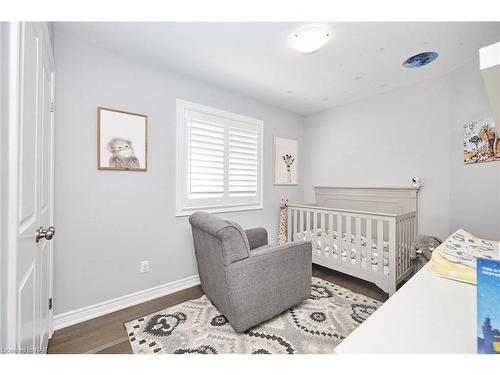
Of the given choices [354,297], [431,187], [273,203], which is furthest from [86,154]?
[431,187]

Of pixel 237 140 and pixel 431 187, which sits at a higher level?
pixel 237 140

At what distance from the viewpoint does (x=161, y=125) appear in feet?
7.16

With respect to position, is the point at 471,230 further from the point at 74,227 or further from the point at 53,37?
the point at 53,37

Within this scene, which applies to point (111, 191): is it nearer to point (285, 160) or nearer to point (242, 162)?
point (242, 162)

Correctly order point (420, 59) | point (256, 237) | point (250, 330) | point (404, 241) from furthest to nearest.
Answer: point (256, 237) < point (404, 241) < point (420, 59) < point (250, 330)

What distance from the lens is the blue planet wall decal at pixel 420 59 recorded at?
77.4 inches

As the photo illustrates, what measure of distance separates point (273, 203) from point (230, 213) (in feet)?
2.67

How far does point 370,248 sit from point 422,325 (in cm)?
186

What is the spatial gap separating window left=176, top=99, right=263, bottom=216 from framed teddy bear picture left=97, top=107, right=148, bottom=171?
364 millimetres

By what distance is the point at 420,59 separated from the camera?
2.05 metres

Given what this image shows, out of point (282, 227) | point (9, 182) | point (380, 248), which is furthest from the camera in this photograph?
point (282, 227)

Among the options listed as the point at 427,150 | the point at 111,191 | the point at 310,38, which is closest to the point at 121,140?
the point at 111,191
